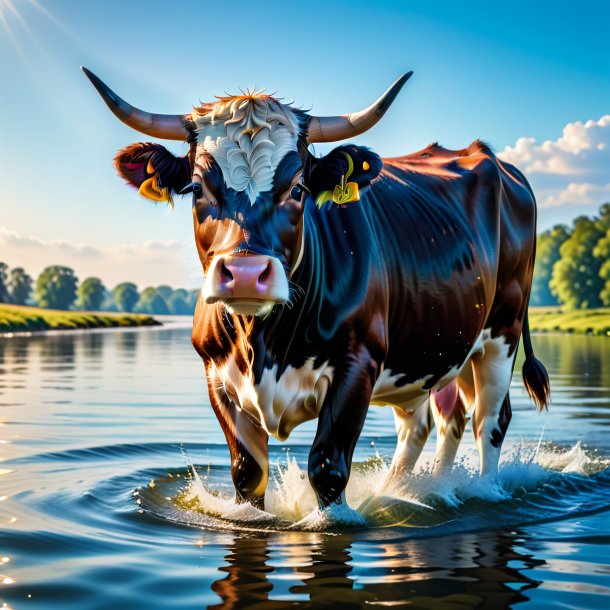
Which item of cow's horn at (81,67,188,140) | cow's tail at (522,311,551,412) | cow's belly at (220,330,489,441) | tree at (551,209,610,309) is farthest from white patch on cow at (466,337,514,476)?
tree at (551,209,610,309)

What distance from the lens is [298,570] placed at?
505cm

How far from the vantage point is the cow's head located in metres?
5.27

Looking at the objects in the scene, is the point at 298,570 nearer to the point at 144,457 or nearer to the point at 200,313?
the point at 200,313

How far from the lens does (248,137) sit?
18.6 feet

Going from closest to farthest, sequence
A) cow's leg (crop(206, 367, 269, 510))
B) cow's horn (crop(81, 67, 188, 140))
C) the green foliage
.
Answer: cow's horn (crop(81, 67, 188, 140)) → cow's leg (crop(206, 367, 269, 510)) → the green foliage

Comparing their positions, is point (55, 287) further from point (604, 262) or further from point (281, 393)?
point (281, 393)

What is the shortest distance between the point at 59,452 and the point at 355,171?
15.3 feet

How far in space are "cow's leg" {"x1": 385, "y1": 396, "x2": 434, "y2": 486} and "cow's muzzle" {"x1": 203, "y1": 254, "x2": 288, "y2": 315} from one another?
3.45 m

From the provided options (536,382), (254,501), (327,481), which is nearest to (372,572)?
(327,481)

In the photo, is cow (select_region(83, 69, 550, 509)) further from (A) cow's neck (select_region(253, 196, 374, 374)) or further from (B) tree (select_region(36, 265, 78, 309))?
(B) tree (select_region(36, 265, 78, 309))

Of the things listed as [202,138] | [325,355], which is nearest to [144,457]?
[325,355]

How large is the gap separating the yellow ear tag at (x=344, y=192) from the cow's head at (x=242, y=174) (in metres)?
0.06

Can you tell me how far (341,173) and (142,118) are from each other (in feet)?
4.27

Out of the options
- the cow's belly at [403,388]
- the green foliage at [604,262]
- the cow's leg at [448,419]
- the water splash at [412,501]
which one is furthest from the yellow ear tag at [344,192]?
the green foliage at [604,262]
